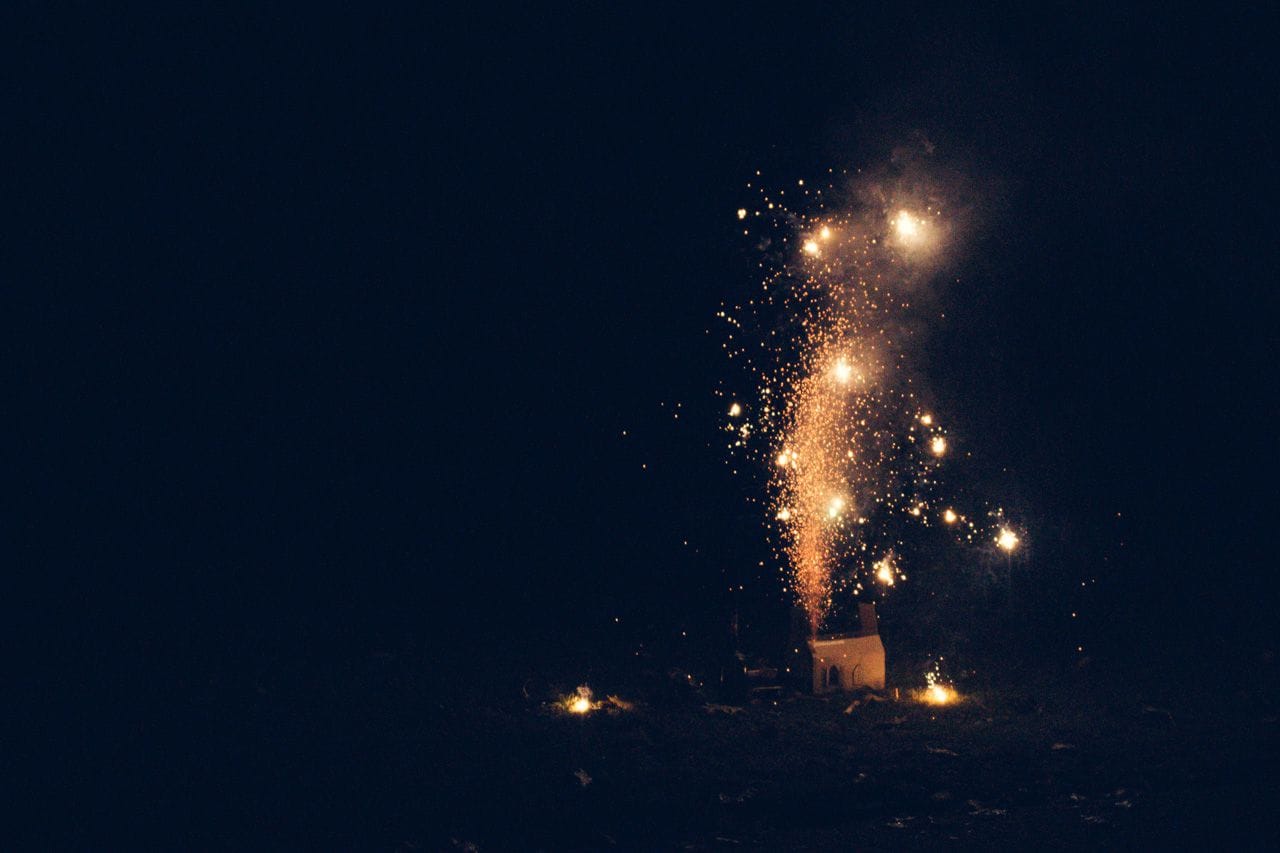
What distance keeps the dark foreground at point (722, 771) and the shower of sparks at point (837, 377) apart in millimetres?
1988

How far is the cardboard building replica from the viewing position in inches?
260

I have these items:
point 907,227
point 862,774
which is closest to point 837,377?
point 907,227

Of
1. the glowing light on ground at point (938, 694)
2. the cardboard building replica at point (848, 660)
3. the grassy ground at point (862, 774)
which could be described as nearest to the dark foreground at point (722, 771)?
the grassy ground at point (862, 774)

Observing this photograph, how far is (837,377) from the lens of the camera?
8.17 m

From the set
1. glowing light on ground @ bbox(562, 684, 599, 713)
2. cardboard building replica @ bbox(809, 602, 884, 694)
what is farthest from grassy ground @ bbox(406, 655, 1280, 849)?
cardboard building replica @ bbox(809, 602, 884, 694)

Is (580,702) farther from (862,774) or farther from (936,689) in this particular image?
(936,689)

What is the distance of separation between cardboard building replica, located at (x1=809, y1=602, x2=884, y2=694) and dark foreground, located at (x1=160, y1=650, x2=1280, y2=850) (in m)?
0.28

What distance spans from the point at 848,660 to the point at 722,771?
2.24 m

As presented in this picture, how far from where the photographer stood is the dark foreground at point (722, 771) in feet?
13.1

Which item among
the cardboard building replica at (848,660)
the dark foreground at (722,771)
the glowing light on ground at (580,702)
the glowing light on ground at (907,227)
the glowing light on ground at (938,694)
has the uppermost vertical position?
the glowing light on ground at (907,227)

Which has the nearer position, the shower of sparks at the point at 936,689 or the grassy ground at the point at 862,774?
the grassy ground at the point at 862,774

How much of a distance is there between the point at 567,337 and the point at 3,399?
510 centimetres

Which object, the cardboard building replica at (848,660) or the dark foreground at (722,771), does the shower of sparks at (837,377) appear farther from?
the dark foreground at (722,771)

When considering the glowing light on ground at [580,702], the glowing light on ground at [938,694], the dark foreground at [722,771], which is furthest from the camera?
the glowing light on ground at [938,694]
